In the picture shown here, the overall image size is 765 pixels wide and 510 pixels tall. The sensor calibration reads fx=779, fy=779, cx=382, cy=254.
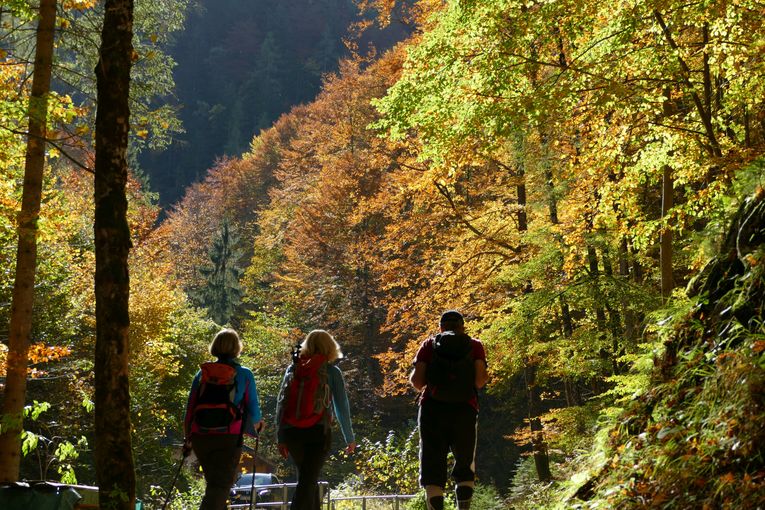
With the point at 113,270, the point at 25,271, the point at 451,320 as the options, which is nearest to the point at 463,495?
the point at 451,320

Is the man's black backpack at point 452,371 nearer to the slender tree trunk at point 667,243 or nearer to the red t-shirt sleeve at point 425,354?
the red t-shirt sleeve at point 425,354

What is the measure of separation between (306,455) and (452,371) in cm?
140

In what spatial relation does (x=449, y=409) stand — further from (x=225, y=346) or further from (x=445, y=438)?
(x=225, y=346)

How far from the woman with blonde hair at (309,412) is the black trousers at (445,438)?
26.7 inches

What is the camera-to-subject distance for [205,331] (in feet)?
108

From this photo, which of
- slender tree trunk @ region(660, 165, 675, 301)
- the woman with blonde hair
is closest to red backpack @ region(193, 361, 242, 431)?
the woman with blonde hair

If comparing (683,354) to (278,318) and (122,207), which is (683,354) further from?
(278,318)

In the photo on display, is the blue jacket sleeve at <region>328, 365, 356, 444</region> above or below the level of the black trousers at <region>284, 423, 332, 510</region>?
above

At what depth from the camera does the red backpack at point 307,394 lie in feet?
19.7

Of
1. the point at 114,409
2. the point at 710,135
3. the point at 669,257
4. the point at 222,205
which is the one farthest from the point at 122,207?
the point at 222,205

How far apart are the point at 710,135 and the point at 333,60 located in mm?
80516

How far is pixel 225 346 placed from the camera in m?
6.00

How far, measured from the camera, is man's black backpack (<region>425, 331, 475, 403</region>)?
558 cm

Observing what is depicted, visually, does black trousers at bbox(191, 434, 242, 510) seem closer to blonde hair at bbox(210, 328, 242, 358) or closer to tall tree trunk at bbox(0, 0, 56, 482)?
blonde hair at bbox(210, 328, 242, 358)
